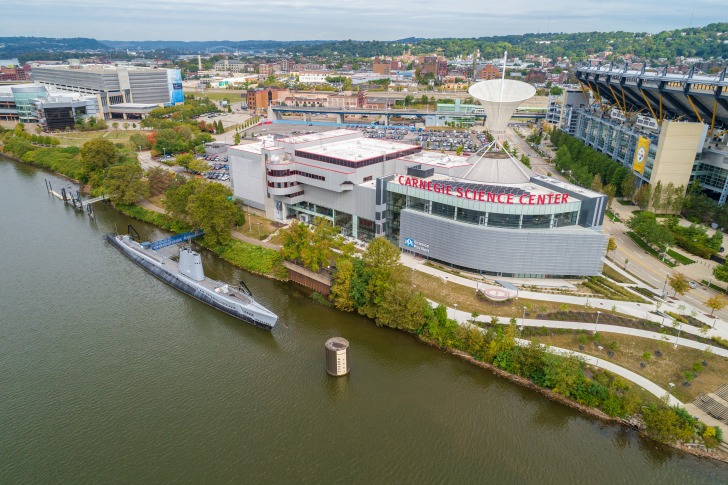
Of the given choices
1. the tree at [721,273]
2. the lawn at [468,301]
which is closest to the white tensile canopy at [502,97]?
the lawn at [468,301]

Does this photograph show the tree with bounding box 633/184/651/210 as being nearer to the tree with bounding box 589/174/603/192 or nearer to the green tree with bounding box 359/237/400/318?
the tree with bounding box 589/174/603/192

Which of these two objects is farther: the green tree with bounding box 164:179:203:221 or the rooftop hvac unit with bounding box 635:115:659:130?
the rooftop hvac unit with bounding box 635:115:659:130

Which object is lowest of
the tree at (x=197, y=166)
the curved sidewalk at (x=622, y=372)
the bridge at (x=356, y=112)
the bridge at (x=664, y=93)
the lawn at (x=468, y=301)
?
the curved sidewalk at (x=622, y=372)

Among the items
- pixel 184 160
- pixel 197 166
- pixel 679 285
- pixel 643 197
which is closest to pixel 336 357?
pixel 679 285

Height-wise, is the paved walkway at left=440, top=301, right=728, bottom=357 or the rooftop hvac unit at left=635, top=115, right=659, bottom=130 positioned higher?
the rooftop hvac unit at left=635, top=115, right=659, bottom=130

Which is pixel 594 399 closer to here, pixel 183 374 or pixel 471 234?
pixel 471 234

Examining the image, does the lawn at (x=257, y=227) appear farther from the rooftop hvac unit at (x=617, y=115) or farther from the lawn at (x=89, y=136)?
the lawn at (x=89, y=136)

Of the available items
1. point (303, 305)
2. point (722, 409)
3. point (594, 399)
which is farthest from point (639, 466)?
point (303, 305)

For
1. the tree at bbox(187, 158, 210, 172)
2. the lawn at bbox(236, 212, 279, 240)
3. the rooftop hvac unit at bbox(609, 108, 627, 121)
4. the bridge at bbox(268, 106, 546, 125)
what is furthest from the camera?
the bridge at bbox(268, 106, 546, 125)

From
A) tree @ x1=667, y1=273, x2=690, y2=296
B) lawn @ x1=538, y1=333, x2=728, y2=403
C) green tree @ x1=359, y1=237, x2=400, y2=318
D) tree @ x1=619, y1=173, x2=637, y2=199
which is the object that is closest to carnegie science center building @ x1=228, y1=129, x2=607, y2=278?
tree @ x1=667, y1=273, x2=690, y2=296
